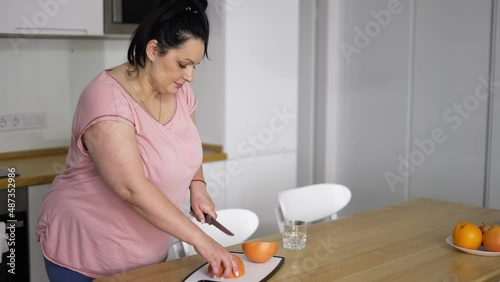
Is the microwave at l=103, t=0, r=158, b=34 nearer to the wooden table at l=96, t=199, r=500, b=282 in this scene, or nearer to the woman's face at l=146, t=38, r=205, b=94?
the woman's face at l=146, t=38, r=205, b=94

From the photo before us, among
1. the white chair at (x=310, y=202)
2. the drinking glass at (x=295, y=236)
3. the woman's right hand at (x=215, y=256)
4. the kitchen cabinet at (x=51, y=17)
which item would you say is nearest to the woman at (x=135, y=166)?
the woman's right hand at (x=215, y=256)

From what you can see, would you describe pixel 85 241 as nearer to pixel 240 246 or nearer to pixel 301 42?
pixel 240 246

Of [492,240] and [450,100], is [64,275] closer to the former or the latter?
[492,240]

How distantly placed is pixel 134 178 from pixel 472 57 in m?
2.33

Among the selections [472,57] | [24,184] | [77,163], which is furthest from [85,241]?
[472,57]

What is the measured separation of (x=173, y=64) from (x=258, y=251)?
56 cm

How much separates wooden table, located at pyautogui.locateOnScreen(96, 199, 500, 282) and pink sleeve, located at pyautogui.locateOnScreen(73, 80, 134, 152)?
1.33 ft

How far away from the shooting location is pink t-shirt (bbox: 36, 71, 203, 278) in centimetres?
191

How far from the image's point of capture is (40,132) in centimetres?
325

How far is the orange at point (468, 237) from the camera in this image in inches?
80.0

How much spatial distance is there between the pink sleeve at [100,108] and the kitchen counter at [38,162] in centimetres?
91

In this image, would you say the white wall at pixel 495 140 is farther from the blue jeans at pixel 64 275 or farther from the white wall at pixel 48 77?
the blue jeans at pixel 64 275

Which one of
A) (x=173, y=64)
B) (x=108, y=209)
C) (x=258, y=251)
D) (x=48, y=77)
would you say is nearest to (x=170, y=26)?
(x=173, y=64)

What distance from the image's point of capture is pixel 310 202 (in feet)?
9.30
